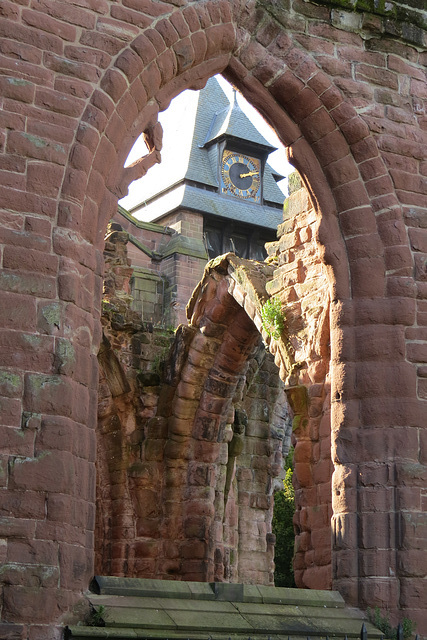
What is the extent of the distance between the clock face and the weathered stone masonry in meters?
33.9

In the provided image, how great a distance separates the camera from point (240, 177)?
42.0m

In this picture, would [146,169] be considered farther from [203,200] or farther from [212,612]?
[203,200]

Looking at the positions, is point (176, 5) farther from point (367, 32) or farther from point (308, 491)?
point (308, 491)

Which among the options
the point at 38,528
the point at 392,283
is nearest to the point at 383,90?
the point at 392,283

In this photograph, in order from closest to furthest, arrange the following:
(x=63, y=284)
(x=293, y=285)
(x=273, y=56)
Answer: (x=63, y=284), (x=273, y=56), (x=293, y=285)

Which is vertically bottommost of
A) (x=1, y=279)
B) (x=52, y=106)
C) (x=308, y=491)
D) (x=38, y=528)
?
(x=38, y=528)

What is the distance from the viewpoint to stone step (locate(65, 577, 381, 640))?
219 inches

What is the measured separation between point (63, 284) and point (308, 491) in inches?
152

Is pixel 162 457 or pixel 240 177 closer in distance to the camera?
pixel 162 457

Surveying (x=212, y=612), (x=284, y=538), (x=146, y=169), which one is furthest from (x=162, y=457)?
(x=284, y=538)

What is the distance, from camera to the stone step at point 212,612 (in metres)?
5.55

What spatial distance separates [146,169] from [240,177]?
3543cm

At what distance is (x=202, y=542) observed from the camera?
38.8 feet

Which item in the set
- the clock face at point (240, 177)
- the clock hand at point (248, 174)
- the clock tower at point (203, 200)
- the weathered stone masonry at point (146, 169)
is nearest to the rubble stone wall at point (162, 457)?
the weathered stone masonry at point (146, 169)
